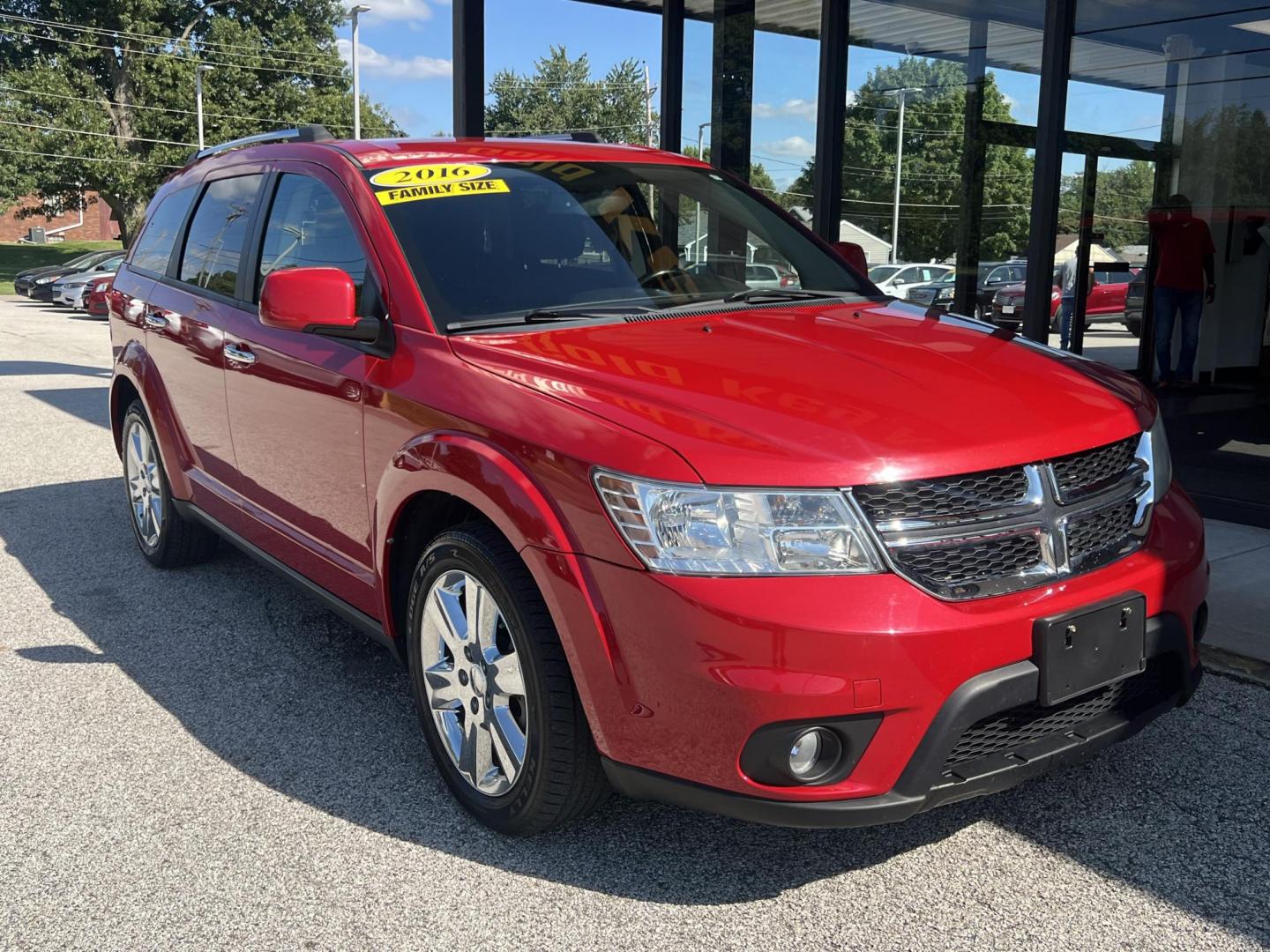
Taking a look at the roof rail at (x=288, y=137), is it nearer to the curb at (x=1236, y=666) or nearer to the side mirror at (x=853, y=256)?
the side mirror at (x=853, y=256)

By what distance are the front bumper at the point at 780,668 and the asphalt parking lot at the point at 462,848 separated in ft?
1.15

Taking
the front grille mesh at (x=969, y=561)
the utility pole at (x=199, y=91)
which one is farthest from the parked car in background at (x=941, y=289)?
the utility pole at (x=199, y=91)

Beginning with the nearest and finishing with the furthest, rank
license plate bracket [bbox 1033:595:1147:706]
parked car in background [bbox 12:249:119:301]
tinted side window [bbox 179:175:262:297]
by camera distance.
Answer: license plate bracket [bbox 1033:595:1147:706]
tinted side window [bbox 179:175:262:297]
parked car in background [bbox 12:249:119:301]

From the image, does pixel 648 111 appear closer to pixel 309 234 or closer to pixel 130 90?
pixel 309 234

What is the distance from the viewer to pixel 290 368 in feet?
12.7

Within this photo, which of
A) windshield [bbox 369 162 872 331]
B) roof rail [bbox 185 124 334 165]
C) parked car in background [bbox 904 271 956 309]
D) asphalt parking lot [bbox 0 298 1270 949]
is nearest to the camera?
asphalt parking lot [bbox 0 298 1270 949]

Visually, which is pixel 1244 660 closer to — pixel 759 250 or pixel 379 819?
pixel 759 250

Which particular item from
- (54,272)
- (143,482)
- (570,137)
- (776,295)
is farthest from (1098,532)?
(54,272)

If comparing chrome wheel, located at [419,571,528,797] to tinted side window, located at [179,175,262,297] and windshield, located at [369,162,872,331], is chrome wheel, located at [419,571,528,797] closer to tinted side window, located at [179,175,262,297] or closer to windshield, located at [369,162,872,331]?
windshield, located at [369,162,872,331]

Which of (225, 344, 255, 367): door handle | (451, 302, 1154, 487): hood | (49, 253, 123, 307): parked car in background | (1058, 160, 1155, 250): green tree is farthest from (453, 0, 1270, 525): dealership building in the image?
(49, 253, 123, 307): parked car in background

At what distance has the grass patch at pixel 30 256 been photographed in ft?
157

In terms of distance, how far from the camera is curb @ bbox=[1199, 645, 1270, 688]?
4.10 metres

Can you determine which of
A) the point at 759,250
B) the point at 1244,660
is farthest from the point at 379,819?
the point at 1244,660

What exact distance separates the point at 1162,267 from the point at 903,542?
8.22 m
